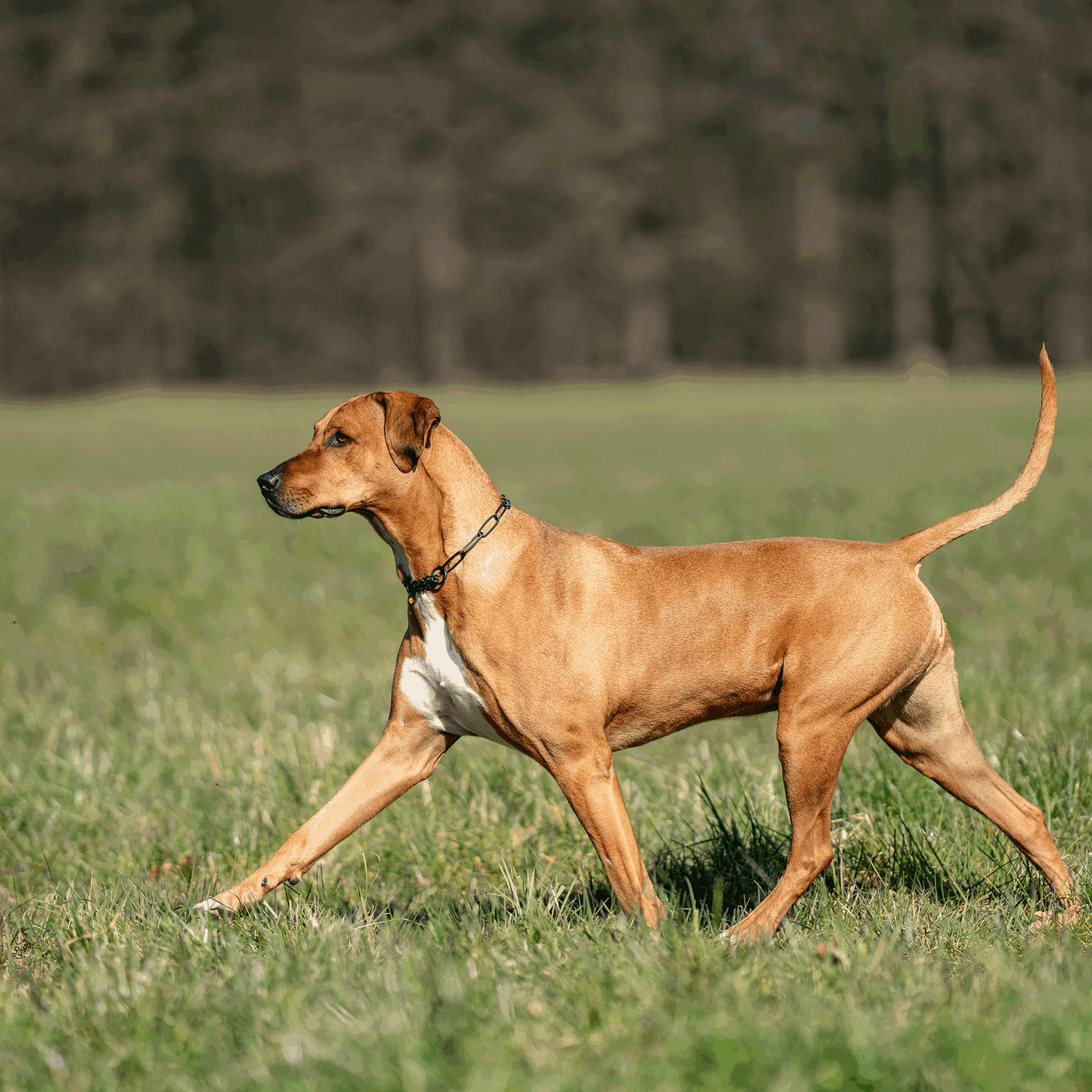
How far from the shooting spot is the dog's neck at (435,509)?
12.8 feet

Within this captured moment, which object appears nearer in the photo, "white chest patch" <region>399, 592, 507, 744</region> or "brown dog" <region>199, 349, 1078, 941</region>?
"brown dog" <region>199, 349, 1078, 941</region>

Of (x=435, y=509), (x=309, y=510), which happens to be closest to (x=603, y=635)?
(x=435, y=509)

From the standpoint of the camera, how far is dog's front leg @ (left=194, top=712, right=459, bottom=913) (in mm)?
3934

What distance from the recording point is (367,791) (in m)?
4.05

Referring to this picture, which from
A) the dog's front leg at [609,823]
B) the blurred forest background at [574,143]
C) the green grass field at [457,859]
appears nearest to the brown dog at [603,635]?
the dog's front leg at [609,823]

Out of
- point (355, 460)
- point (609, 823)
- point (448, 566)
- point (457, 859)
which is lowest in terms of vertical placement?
point (457, 859)

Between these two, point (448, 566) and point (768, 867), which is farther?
point (768, 867)

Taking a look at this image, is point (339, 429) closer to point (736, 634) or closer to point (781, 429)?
point (736, 634)

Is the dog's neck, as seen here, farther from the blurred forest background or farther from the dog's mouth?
the blurred forest background

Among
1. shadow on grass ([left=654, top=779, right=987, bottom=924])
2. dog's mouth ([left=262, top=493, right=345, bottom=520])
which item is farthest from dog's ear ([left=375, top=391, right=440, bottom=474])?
shadow on grass ([left=654, top=779, right=987, bottom=924])

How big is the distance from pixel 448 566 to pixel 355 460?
452 mm

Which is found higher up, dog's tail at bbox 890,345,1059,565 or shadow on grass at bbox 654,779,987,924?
dog's tail at bbox 890,345,1059,565

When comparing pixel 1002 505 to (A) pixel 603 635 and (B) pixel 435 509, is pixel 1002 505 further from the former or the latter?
(B) pixel 435 509

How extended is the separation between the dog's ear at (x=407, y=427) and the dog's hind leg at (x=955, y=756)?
179cm
